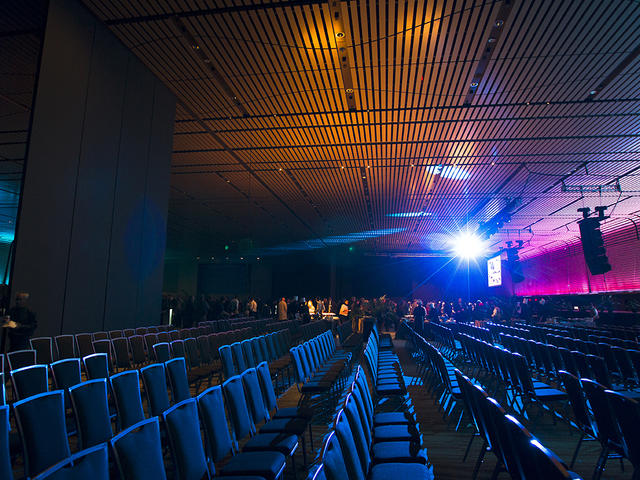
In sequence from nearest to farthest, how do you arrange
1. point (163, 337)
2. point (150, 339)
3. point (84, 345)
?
1. point (84, 345)
2. point (150, 339)
3. point (163, 337)

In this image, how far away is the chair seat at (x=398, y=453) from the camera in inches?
108

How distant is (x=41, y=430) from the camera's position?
2.38 meters

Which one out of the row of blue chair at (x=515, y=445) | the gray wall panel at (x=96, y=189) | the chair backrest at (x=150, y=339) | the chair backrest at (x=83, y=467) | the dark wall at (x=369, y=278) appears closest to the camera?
the chair backrest at (x=83, y=467)

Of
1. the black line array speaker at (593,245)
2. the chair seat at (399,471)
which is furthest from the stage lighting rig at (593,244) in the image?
the chair seat at (399,471)

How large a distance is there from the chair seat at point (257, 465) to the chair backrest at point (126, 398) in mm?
944

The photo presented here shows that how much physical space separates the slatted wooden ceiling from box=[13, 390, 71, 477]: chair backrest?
5523mm

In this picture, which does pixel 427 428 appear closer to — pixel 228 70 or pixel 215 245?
pixel 228 70

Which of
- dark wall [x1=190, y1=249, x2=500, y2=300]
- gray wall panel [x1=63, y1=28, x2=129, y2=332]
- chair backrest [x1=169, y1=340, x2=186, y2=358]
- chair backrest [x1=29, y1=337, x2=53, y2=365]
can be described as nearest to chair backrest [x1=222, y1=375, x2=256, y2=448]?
chair backrest [x1=169, y1=340, x2=186, y2=358]

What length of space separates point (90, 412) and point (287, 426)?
148cm

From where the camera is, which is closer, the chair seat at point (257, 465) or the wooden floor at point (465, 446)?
the chair seat at point (257, 465)

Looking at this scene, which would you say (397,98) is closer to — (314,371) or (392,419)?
(314,371)

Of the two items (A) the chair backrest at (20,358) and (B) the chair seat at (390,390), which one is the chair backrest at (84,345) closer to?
(A) the chair backrest at (20,358)

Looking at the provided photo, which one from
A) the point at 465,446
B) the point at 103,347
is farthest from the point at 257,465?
the point at 103,347

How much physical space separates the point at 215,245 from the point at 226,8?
19264 mm
